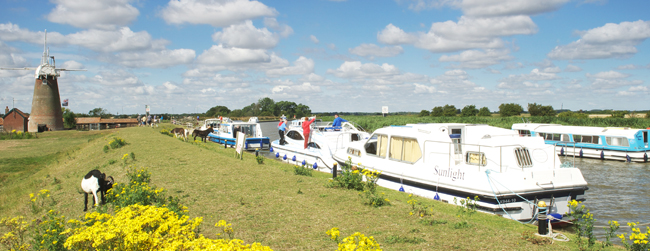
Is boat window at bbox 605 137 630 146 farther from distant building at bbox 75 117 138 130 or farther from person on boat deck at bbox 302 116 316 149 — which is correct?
distant building at bbox 75 117 138 130

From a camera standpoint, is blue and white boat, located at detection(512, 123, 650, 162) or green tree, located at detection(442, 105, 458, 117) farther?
green tree, located at detection(442, 105, 458, 117)

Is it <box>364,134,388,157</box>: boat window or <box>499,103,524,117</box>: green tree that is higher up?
<box>499,103,524,117</box>: green tree

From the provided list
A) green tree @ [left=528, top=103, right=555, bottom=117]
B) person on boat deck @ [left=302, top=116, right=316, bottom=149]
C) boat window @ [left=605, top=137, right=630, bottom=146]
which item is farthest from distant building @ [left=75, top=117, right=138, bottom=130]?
green tree @ [left=528, top=103, right=555, bottom=117]

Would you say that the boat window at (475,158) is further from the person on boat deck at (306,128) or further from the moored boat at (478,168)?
the person on boat deck at (306,128)

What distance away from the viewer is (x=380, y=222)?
7207 millimetres

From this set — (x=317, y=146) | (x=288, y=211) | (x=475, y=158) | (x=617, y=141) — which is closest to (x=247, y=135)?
(x=317, y=146)

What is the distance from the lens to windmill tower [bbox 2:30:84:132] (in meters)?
53.7

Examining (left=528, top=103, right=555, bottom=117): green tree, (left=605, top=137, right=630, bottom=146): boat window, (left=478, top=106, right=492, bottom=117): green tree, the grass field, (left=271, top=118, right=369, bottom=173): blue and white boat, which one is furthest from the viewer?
(left=478, top=106, right=492, bottom=117): green tree

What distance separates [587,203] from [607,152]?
17810 mm

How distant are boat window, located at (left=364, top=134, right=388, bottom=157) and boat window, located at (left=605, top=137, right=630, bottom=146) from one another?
77.0ft

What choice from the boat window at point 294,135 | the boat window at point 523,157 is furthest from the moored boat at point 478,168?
the boat window at point 294,135

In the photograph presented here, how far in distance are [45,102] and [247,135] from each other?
4248cm

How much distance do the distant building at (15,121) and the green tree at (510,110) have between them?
99.1 metres

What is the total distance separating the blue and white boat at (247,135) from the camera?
96.2ft
